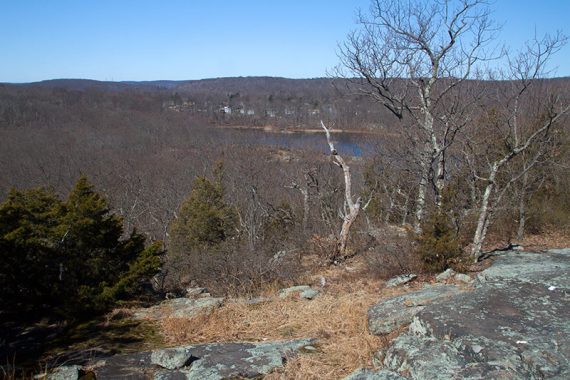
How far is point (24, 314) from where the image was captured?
251 inches

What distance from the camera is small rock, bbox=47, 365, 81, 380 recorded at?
3879mm

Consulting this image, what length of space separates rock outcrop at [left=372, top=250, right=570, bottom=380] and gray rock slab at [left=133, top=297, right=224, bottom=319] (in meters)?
2.69

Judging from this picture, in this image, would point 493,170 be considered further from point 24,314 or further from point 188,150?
point 188,150

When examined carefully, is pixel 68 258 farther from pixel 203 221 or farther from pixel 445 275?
pixel 203 221

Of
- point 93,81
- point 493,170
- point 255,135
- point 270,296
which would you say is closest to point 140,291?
point 270,296

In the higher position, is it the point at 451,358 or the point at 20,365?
the point at 451,358

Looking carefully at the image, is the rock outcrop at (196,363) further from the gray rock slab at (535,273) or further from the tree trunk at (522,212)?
the tree trunk at (522,212)

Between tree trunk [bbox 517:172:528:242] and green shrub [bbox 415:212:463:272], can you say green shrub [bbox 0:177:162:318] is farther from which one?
tree trunk [bbox 517:172:528:242]

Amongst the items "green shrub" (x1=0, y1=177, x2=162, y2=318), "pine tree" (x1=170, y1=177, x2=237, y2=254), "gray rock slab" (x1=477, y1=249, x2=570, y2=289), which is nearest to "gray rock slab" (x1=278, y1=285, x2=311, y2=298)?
"green shrub" (x1=0, y1=177, x2=162, y2=318)

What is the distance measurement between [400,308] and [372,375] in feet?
5.51

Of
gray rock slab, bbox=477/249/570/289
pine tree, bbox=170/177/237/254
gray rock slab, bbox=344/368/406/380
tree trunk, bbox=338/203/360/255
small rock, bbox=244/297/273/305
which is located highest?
gray rock slab, bbox=477/249/570/289

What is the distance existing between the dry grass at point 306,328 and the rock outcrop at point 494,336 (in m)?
0.46

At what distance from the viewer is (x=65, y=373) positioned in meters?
3.93

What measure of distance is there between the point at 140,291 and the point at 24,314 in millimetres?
1742
